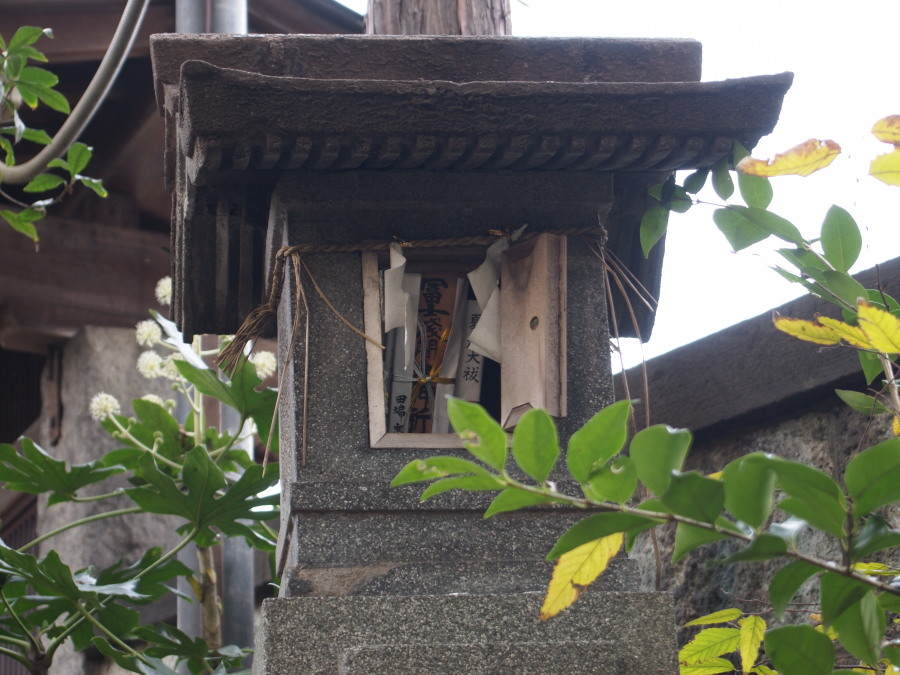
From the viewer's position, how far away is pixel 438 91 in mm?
2117

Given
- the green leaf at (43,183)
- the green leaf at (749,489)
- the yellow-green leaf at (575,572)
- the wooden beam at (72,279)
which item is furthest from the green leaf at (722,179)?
the wooden beam at (72,279)

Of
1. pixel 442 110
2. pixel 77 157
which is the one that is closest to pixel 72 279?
pixel 77 157

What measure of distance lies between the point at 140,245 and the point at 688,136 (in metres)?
3.92

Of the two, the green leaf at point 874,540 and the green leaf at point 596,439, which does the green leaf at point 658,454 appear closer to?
the green leaf at point 596,439

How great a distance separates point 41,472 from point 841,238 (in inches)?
95.6

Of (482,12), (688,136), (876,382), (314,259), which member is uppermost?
(482,12)

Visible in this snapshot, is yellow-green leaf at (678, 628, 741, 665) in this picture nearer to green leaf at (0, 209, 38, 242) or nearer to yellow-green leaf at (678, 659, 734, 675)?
yellow-green leaf at (678, 659, 734, 675)

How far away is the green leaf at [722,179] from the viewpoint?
7.43 ft

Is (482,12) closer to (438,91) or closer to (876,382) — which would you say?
(438,91)

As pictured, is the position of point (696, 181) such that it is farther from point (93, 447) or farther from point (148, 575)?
point (93, 447)

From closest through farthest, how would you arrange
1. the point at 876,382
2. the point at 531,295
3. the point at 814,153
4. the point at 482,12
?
1. the point at 814,153
2. the point at 531,295
3. the point at 482,12
4. the point at 876,382

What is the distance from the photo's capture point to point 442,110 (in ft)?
7.01

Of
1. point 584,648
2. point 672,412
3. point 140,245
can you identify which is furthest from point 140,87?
point 584,648

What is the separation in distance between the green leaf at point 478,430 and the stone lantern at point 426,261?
87 cm
